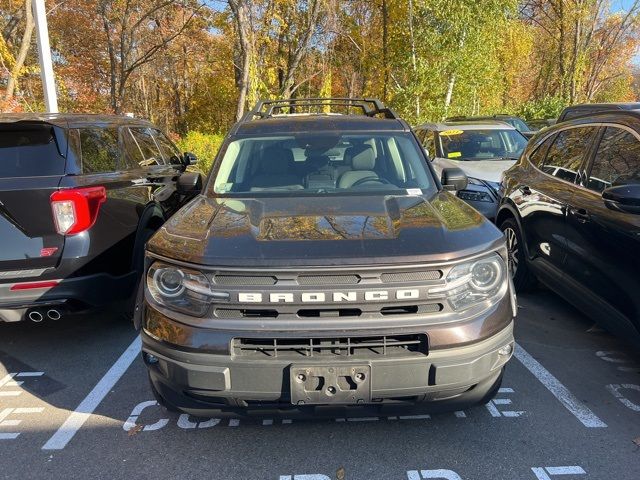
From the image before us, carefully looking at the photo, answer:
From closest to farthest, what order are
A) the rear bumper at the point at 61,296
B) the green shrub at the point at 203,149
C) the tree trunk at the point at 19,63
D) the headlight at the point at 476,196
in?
1. the rear bumper at the point at 61,296
2. the headlight at the point at 476,196
3. the tree trunk at the point at 19,63
4. the green shrub at the point at 203,149

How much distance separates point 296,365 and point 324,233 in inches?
26.9

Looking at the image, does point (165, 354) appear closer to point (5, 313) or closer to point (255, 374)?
point (255, 374)

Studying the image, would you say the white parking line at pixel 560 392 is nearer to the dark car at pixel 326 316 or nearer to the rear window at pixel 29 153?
the dark car at pixel 326 316

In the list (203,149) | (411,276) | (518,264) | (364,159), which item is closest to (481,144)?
(518,264)

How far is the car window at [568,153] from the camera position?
13.7 ft

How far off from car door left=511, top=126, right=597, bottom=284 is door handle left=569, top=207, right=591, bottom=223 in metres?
0.13

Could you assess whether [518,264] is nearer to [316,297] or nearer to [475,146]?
[316,297]

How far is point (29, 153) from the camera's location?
155 inches

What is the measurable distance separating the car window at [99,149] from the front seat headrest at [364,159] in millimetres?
2073

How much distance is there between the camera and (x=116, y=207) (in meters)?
4.25

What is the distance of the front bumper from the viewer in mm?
2357

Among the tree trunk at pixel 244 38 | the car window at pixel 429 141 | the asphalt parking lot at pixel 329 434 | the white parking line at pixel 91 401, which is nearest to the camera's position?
the asphalt parking lot at pixel 329 434

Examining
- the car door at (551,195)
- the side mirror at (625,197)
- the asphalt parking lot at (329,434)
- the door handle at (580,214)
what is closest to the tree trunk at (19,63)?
the asphalt parking lot at (329,434)

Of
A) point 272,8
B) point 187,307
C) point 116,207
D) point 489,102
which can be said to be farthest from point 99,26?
point 187,307
